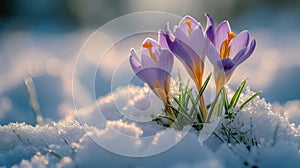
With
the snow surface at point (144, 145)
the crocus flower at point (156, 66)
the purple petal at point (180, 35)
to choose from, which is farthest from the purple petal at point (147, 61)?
the snow surface at point (144, 145)

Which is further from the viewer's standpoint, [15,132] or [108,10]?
[108,10]

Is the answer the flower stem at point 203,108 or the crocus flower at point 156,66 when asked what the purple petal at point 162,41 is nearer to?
the crocus flower at point 156,66

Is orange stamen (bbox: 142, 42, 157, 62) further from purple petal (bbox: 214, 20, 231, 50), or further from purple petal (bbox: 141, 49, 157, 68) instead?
purple petal (bbox: 214, 20, 231, 50)

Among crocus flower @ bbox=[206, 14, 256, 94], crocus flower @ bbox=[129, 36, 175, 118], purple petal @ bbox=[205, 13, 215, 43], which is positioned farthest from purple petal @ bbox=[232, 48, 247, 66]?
crocus flower @ bbox=[129, 36, 175, 118]

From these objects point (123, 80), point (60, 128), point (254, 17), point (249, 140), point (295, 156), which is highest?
point (254, 17)

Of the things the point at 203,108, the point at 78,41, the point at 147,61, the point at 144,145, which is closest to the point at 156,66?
the point at 147,61

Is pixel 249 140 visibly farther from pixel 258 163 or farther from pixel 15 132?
pixel 15 132

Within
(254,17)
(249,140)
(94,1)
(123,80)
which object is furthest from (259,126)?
(94,1)
